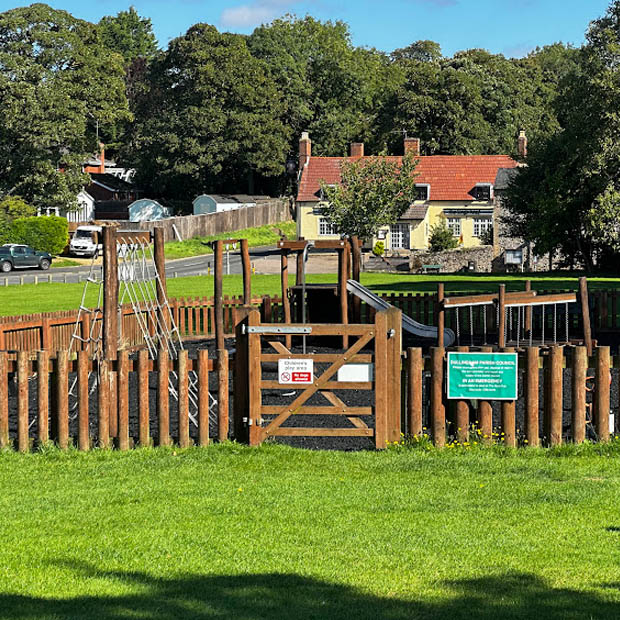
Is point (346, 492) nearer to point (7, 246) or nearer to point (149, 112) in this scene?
point (7, 246)

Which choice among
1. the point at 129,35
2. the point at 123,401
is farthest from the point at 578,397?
the point at 129,35

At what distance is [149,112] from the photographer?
9688 centimetres

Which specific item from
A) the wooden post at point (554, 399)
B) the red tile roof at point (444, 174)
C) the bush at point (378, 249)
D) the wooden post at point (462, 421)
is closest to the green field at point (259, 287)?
the bush at point (378, 249)

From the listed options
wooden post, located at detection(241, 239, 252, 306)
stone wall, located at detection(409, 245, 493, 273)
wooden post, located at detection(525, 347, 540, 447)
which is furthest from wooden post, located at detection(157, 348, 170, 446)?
stone wall, located at detection(409, 245, 493, 273)

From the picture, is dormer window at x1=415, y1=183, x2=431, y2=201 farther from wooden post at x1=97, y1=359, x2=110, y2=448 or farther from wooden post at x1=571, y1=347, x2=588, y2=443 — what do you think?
wooden post at x1=97, y1=359, x2=110, y2=448

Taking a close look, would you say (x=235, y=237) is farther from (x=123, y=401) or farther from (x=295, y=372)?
(x=295, y=372)

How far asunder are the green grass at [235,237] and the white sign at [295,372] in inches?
2183

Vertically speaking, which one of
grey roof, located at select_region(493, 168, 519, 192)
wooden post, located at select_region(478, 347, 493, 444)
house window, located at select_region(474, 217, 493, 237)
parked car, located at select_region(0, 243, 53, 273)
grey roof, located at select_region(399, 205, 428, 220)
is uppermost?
grey roof, located at select_region(493, 168, 519, 192)

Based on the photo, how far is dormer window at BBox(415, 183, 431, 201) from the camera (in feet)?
257

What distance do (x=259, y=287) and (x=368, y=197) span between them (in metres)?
25.5

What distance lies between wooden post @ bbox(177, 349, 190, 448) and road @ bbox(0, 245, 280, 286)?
119ft

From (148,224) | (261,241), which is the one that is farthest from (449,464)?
(261,241)

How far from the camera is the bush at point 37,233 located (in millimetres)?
68125

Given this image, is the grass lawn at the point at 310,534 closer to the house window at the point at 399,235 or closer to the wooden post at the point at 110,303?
the wooden post at the point at 110,303
